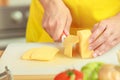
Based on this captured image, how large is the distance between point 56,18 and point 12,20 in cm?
58

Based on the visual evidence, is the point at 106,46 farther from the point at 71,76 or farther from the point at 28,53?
the point at 71,76

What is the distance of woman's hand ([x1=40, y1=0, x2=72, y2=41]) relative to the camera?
1.01 meters

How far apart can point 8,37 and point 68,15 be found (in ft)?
1.91

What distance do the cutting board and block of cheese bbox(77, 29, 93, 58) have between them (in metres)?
0.02

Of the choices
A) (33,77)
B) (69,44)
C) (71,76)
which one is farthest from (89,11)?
(71,76)

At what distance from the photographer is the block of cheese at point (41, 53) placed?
0.90 meters

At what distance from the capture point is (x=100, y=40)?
A: 38.0 inches

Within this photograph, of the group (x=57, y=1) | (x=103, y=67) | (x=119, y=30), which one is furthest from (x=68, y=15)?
(x=103, y=67)

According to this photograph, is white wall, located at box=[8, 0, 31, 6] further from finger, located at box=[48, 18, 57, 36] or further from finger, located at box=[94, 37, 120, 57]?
finger, located at box=[94, 37, 120, 57]

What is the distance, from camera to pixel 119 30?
1001 millimetres

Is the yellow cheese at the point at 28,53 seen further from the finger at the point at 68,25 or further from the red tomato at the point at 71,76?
the red tomato at the point at 71,76

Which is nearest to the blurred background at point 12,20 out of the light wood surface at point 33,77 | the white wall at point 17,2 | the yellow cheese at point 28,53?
the white wall at point 17,2

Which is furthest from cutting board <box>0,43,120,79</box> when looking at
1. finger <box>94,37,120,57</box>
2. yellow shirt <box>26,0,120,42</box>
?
yellow shirt <box>26,0,120,42</box>

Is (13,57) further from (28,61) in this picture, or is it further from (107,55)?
(107,55)
